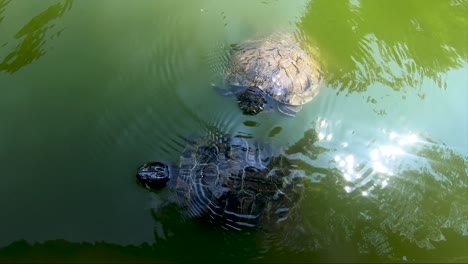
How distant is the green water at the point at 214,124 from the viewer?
10.6 ft

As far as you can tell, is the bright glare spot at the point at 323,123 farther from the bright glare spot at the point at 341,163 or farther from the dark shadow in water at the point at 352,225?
the bright glare spot at the point at 341,163

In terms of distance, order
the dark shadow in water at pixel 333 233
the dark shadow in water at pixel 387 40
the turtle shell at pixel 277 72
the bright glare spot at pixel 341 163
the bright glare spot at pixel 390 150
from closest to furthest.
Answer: the dark shadow in water at pixel 333 233, the bright glare spot at pixel 341 163, the bright glare spot at pixel 390 150, the turtle shell at pixel 277 72, the dark shadow in water at pixel 387 40

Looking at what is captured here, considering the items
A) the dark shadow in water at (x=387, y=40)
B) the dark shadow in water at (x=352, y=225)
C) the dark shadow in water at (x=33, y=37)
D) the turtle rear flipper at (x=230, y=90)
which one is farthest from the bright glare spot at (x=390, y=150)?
the dark shadow in water at (x=33, y=37)

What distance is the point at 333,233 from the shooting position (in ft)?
10.9

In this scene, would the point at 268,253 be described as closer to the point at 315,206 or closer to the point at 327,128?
the point at 315,206

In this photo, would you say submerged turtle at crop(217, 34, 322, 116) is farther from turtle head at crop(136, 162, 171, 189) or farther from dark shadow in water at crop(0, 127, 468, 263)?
turtle head at crop(136, 162, 171, 189)

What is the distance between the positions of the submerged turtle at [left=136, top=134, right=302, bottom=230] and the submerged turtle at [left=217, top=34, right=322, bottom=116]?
73cm

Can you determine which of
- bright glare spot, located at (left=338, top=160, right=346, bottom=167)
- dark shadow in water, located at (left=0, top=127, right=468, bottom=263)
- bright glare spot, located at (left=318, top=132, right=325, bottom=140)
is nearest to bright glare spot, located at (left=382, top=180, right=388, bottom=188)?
dark shadow in water, located at (left=0, top=127, right=468, bottom=263)

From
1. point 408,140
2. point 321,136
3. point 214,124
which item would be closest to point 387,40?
point 408,140

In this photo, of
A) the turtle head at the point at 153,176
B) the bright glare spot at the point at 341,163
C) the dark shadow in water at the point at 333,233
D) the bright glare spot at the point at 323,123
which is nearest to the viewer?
the dark shadow in water at the point at 333,233

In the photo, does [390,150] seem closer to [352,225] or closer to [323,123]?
[323,123]

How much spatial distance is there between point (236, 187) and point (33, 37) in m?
2.74

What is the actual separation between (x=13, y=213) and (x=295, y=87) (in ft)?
9.12

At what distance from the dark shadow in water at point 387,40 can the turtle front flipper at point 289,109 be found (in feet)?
1.57
